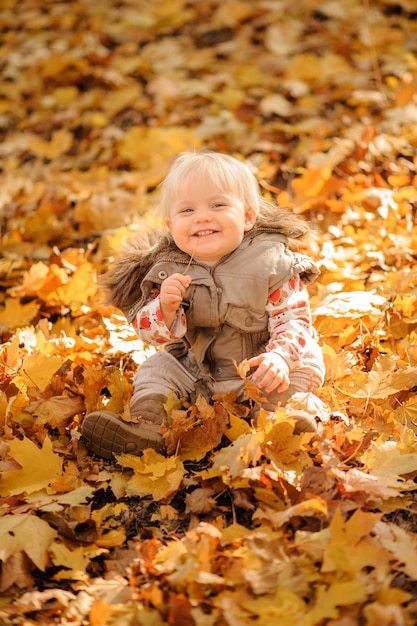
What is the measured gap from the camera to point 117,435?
7.07 feet

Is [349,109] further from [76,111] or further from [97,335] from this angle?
[97,335]

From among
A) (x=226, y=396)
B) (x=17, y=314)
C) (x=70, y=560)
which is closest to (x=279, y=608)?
(x=70, y=560)

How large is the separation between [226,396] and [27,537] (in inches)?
30.5

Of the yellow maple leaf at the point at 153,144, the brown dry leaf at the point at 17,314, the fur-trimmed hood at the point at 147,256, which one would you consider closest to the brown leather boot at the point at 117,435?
the fur-trimmed hood at the point at 147,256

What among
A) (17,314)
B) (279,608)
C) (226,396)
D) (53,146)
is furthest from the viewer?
(53,146)

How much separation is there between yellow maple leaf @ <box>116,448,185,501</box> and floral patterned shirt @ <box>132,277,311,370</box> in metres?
0.38

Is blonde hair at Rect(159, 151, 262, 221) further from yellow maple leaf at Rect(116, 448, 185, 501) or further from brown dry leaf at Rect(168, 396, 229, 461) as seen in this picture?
yellow maple leaf at Rect(116, 448, 185, 501)

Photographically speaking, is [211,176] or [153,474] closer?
[153,474]

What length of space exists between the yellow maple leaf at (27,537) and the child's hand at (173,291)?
73 cm

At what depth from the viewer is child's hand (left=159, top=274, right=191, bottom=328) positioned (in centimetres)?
219

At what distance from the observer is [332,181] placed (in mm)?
3684

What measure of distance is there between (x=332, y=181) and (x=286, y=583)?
8.12 feet

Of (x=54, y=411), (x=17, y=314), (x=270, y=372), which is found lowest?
(x=17, y=314)

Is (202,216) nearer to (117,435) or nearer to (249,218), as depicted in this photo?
(249,218)
